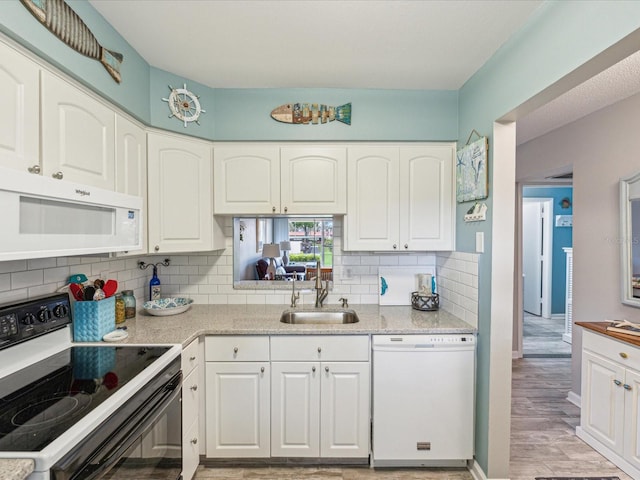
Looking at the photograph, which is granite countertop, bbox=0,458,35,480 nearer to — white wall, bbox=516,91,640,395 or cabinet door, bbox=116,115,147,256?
cabinet door, bbox=116,115,147,256

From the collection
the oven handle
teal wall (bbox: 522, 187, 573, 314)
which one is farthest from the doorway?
the oven handle

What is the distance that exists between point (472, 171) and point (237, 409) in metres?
2.05

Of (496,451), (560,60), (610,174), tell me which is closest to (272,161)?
(560,60)

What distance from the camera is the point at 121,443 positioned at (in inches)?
46.0

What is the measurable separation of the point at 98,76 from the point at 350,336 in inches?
73.9

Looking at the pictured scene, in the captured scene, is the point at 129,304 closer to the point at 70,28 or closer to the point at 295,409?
the point at 295,409

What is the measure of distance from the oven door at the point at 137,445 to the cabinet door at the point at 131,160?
31.3 inches

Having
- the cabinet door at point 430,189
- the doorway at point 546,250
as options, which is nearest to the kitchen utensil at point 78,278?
the cabinet door at point 430,189

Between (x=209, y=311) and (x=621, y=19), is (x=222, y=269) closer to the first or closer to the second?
(x=209, y=311)

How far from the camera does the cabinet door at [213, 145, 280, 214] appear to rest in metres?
2.38

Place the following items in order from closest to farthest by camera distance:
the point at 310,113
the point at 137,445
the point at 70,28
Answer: the point at 137,445
the point at 70,28
the point at 310,113

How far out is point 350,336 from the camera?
2068 millimetres

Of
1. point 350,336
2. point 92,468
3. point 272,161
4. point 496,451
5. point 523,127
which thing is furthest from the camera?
point 523,127

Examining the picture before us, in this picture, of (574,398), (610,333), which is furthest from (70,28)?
(574,398)
